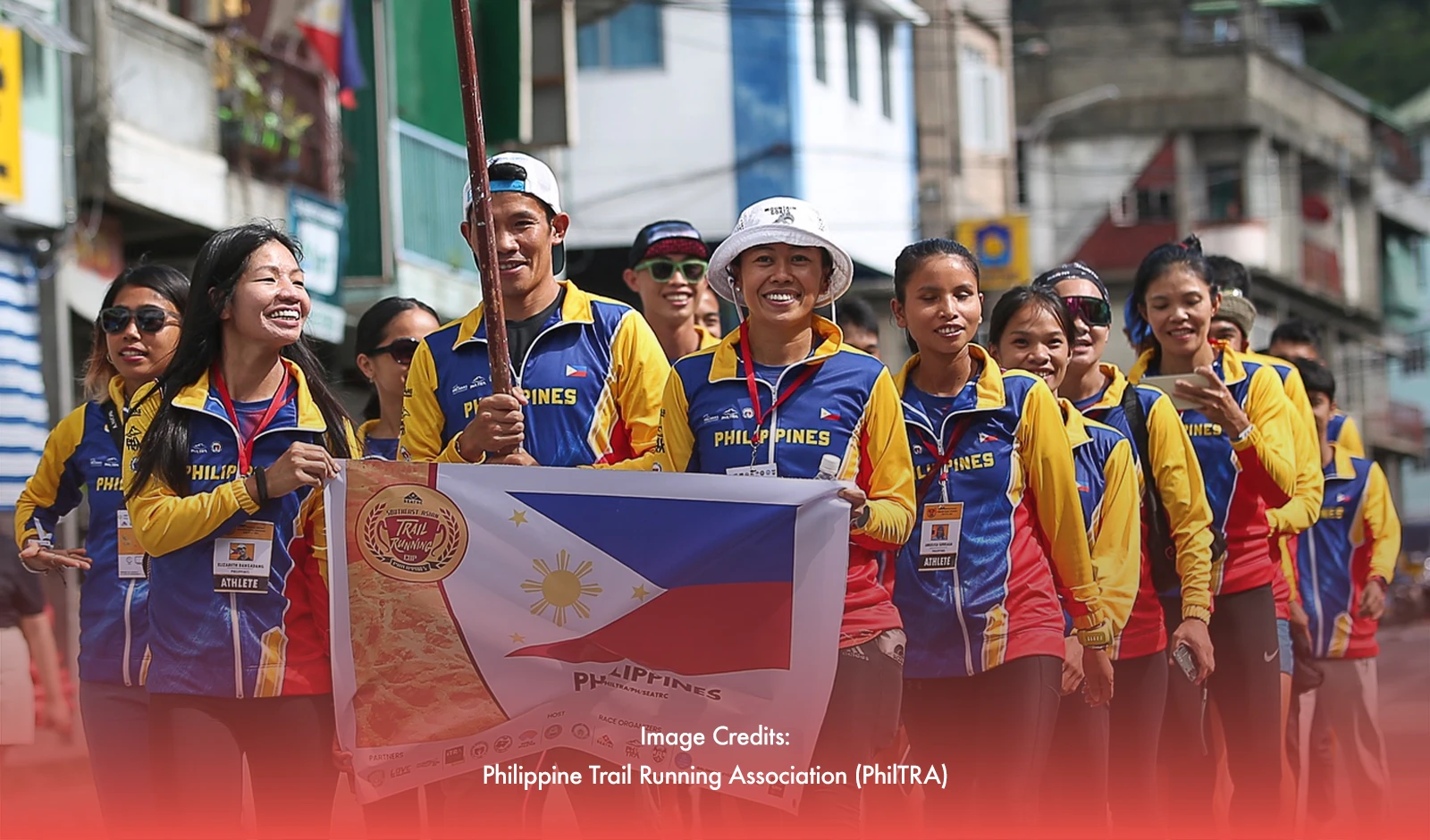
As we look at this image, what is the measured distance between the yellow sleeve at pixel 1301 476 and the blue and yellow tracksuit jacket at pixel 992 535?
2.38 meters

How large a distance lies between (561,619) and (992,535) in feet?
4.74

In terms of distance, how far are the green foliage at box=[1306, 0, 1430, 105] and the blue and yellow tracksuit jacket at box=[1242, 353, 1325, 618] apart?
6303 centimetres

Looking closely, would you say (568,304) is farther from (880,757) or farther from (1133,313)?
(1133,313)

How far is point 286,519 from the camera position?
608 centimetres

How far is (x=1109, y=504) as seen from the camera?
23.9ft

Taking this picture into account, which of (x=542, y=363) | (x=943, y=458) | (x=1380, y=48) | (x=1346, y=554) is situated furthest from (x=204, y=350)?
(x=1380, y=48)

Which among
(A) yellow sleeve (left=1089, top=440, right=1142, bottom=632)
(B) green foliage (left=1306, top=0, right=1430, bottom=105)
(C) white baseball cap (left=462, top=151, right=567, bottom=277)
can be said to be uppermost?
(B) green foliage (left=1306, top=0, right=1430, bottom=105)

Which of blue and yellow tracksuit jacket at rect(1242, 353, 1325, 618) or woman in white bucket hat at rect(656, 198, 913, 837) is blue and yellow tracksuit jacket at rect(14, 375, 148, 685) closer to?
woman in white bucket hat at rect(656, 198, 913, 837)

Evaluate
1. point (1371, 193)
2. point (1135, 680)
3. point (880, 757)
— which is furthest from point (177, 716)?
point (1371, 193)

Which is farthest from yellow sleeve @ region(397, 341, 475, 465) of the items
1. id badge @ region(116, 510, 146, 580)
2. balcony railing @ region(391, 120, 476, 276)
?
balcony railing @ region(391, 120, 476, 276)

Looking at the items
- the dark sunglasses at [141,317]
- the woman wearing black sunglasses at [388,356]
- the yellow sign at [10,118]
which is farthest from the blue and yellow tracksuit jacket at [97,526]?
the yellow sign at [10,118]

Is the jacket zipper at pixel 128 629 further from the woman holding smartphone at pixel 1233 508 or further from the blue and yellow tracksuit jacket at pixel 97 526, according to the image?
the woman holding smartphone at pixel 1233 508

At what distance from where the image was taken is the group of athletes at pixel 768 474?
19.7 ft

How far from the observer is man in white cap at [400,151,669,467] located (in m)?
6.27
